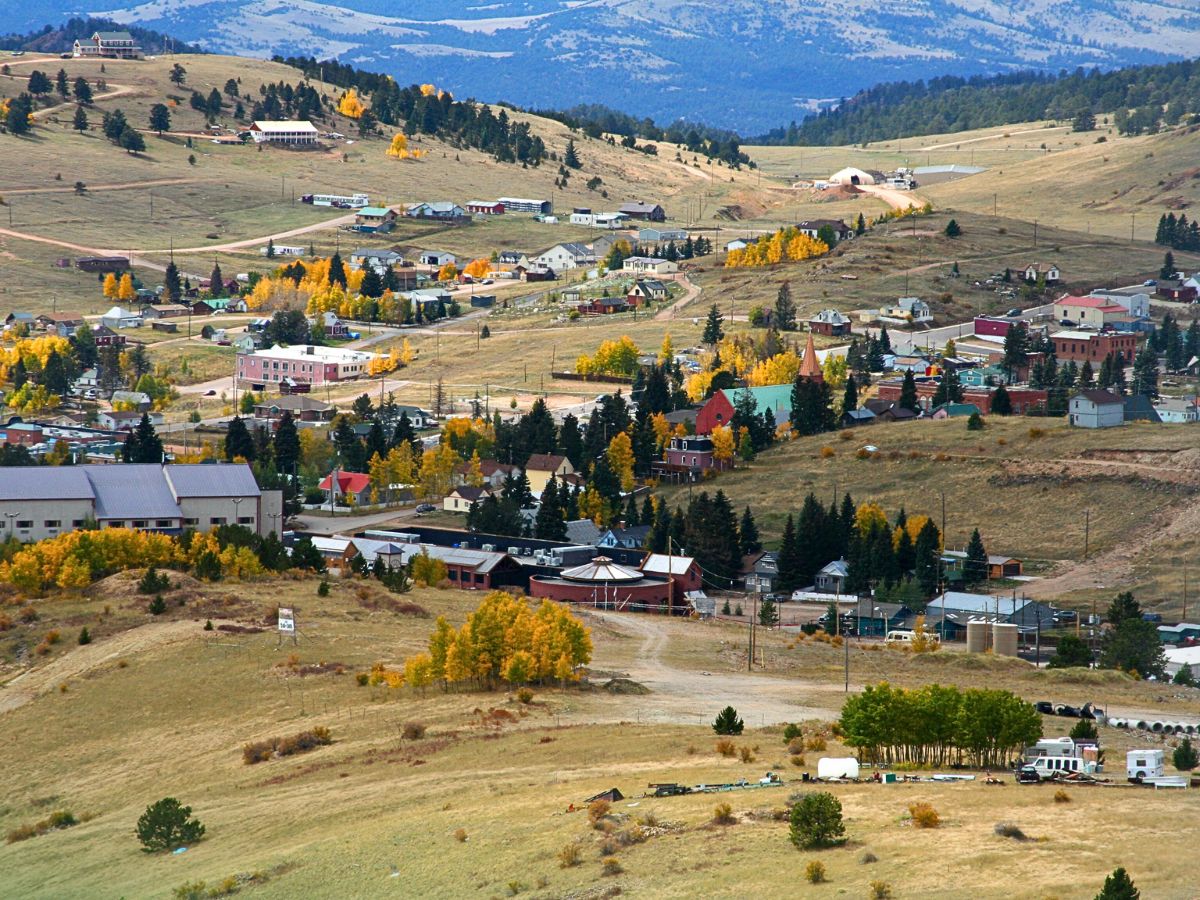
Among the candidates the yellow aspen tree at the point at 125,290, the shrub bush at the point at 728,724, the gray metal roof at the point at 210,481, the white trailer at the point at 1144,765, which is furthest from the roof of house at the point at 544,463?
the yellow aspen tree at the point at 125,290

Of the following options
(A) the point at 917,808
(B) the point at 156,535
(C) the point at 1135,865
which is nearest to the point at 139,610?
(B) the point at 156,535

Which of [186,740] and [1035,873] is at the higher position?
[1035,873]

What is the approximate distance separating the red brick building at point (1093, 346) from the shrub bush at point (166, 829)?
107884 millimetres

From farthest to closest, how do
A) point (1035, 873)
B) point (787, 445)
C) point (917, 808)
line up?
point (787, 445), point (917, 808), point (1035, 873)

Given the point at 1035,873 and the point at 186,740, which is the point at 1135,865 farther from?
the point at 186,740

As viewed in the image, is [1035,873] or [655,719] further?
[655,719]

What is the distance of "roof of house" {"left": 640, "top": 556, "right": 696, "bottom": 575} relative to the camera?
88.1 meters

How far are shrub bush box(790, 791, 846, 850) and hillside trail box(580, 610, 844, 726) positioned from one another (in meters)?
16.1

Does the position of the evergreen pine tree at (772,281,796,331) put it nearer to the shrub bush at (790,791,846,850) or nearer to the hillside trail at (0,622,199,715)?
the hillside trail at (0,622,199,715)

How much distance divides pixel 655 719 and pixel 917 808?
1630 cm

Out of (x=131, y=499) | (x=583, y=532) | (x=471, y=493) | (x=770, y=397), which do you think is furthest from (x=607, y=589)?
(x=770, y=397)

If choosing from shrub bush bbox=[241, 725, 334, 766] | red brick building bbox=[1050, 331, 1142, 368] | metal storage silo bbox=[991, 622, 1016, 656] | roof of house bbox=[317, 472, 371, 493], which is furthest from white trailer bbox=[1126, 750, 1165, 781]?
red brick building bbox=[1050, 331, 1142, 368]

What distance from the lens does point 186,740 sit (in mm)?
57031

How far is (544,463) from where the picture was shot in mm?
112625
